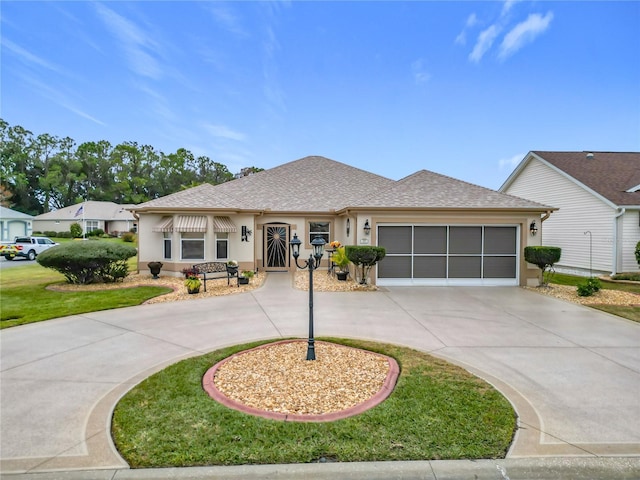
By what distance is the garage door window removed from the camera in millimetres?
13047

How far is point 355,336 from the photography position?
22.4ft

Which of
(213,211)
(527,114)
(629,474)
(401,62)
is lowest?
(629,474)

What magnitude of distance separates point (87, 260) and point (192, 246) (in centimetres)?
396

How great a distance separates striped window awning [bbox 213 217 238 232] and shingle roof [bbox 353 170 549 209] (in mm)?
6128

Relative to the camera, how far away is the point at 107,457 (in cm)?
311

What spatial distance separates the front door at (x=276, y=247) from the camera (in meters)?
16.7

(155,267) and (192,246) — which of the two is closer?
(155,267)

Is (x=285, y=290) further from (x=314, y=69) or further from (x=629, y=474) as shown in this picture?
(x=314, y=69)

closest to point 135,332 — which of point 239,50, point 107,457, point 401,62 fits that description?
point 107,457

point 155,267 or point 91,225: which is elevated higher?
point 91,225

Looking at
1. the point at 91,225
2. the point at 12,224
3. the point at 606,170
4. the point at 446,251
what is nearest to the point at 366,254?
the point at 446,251

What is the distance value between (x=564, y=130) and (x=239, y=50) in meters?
22.3

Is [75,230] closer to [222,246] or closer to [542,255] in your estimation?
[222,246]

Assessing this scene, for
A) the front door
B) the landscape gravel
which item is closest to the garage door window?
the front door
